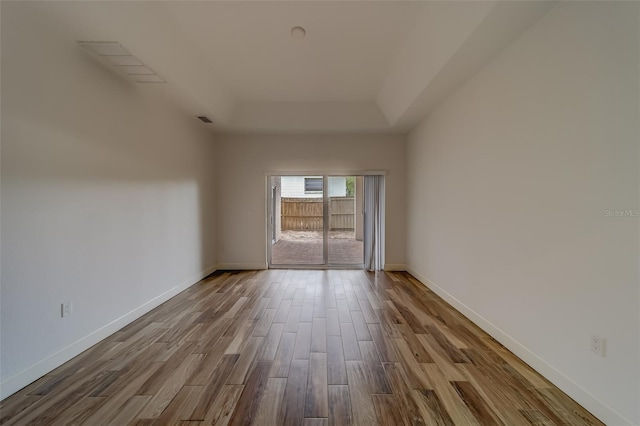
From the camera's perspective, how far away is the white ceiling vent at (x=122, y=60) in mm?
2217

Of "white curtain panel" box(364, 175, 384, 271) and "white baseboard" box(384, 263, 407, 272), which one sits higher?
"white curtain panel" box(364, 175, 384, 271)

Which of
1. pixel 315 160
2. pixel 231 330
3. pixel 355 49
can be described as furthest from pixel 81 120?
pixel 315 160

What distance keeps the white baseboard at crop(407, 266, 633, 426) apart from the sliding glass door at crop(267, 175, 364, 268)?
2.77m

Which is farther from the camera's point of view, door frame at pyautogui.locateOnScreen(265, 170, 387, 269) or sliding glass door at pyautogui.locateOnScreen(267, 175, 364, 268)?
sliding glass door at pyautogui.locateOnScreen(267, 175, 364, 268)

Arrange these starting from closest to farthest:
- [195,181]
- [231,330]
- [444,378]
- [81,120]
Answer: [444,378] → [81,120] → [231,330] → [195,181]

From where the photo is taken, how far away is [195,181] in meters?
4.32

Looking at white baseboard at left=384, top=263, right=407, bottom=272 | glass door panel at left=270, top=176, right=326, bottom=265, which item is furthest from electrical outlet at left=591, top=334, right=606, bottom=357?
glass door panel at left=270, top=176, right=326, bottom=265

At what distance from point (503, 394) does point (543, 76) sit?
2.24 metres

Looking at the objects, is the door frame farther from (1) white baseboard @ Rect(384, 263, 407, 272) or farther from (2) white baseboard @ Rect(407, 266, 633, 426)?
(2) white baseboard @ Rect(407, 266, 633, 426)

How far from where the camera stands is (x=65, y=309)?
212 cm

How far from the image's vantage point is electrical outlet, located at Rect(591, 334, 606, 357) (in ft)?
4.97

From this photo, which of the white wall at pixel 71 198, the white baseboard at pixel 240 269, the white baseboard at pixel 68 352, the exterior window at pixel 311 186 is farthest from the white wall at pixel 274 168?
the white baseboard at pixel 68 352

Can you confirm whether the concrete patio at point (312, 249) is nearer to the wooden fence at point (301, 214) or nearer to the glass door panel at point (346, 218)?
the glass door panel at point (346, 218)

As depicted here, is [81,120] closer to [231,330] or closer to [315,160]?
[231,330]
